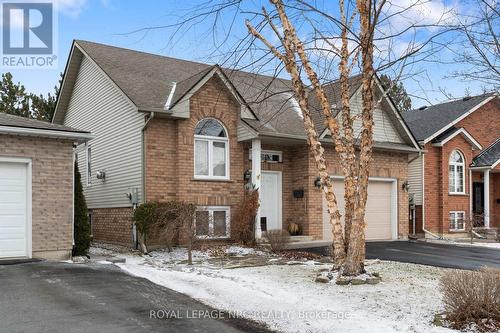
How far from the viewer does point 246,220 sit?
15602mm

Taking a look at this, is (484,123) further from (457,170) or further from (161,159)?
(161,159)

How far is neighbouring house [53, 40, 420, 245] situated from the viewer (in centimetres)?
1534

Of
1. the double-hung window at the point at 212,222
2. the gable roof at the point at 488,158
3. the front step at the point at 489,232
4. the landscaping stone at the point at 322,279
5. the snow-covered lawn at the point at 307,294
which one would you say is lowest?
the front step at the point at 489,232

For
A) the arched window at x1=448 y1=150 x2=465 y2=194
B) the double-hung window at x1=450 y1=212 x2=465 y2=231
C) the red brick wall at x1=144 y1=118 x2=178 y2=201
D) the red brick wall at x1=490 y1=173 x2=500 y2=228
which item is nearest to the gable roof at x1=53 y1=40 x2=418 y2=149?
the red brick wall at x1=144 y1=118 x2=178 y2=201

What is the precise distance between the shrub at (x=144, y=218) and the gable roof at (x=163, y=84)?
9.15ft

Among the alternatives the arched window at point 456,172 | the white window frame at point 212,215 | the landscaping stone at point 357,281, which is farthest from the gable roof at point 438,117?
the landscaping stone at point 357,281

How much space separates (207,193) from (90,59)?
6995 mm

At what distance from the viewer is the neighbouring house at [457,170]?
74.5 ft

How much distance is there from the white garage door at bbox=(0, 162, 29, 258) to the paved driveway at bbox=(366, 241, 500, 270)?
30.2 ft

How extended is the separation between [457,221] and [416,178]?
2969mm

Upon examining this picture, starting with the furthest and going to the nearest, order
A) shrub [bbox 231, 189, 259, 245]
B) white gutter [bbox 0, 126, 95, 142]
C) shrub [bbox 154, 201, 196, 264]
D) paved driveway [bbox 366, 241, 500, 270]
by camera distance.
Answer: shrub [bbox 231, 189, 259, 245], paved driveway [bbox 366, 241, 500, 270], shrub [bbox 154, 201, 196, 264], white gutter [bbox 0, 126, 95, 142]

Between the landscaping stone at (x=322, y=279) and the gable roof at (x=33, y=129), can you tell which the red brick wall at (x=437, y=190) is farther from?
the gable roof at (x=33, y=129)

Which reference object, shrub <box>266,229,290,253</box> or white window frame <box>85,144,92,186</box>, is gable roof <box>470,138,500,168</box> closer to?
shrub <box>266,229,290,253</box>

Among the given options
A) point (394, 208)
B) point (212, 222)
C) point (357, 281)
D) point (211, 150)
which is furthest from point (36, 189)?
point (394, 208)
